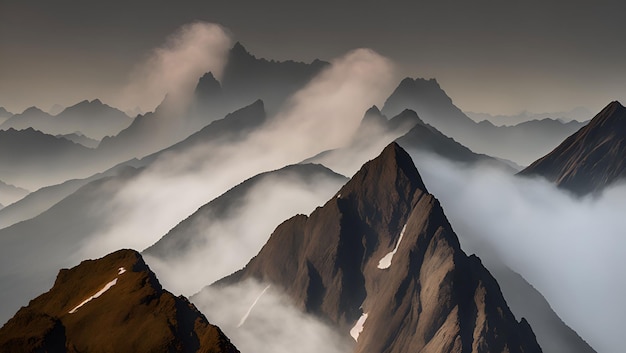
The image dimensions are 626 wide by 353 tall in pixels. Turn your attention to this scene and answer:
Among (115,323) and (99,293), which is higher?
(99,293)

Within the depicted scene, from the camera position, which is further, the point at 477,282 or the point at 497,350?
the point at 477,282

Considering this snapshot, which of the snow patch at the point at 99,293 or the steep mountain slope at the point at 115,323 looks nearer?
the steep mountain slope at the point at 115,323

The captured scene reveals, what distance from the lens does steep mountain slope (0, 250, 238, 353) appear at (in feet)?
325

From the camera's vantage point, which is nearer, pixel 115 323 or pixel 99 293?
pixel 115 323

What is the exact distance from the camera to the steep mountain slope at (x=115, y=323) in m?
99.0

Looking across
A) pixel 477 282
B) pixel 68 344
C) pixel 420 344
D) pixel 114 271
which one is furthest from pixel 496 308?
pixel 68 344

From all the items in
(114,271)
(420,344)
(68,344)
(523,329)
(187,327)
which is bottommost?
(523,329)

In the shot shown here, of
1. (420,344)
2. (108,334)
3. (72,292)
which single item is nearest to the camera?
(108,334)

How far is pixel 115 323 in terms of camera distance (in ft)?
359

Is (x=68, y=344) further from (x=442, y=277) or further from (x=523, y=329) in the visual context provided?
(x=523, y=329)

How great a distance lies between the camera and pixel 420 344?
187625 millimetres

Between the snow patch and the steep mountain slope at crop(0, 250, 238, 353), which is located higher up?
the snow patch

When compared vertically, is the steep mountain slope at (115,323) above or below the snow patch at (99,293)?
below

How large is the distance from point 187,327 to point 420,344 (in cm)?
9406
